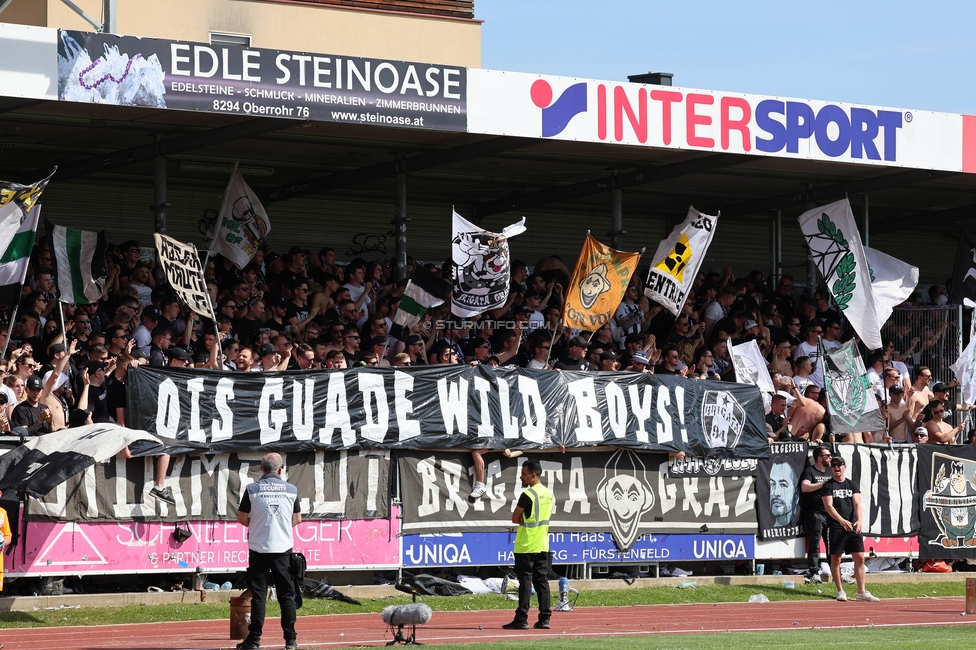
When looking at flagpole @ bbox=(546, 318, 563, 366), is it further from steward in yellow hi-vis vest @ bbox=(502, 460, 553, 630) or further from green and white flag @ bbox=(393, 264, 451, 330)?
steward in yellow hi-vis vest @ bbox=(502, 460, 553, 630)

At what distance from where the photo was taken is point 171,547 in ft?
55.0

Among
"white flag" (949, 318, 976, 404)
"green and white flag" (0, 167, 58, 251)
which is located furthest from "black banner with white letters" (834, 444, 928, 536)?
"green and white flag" (0, 167, 58, 251)

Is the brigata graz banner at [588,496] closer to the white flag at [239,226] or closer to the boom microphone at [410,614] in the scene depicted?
the white flag at [239,226]

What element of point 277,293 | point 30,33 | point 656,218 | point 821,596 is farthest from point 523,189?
point 30,33

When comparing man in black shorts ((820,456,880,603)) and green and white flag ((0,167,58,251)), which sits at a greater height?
green and white flag ((0,167,58,251))

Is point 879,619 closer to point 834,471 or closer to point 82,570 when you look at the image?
point 834,471

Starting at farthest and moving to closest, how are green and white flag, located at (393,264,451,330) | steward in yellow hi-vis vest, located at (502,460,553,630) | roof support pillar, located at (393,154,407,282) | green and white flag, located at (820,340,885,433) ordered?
roof support pillar, located at (393,154,407,282) → green and white flag, located at (820,340,885,433) → green and white flag, located at (393,264,451,330) → steward in yellow hi-vis vest, located at (502,460,553,630)

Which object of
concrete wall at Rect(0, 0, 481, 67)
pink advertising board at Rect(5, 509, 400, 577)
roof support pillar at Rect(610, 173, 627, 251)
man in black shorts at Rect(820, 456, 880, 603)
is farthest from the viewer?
concrete wall at Rect(0, 0, 481, 67)

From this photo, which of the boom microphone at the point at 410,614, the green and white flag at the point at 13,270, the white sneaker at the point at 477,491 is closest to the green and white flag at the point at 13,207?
the green and white flag at the point at 13,270

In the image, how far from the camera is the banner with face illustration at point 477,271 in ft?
65.9

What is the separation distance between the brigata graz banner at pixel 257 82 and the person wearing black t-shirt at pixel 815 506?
6524 mm

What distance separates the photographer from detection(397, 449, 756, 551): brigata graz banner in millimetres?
18281

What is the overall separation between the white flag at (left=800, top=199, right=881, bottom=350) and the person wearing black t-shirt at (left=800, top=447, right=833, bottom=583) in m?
3.09

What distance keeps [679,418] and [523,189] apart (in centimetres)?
772
